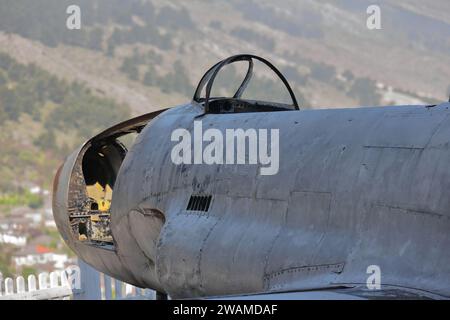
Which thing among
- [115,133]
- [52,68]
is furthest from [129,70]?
[115,133]

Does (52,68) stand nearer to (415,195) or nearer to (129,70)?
(129,70)

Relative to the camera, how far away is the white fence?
19469 mm

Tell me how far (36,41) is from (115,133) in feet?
480

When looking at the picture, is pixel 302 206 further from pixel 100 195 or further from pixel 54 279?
pixel 54 279

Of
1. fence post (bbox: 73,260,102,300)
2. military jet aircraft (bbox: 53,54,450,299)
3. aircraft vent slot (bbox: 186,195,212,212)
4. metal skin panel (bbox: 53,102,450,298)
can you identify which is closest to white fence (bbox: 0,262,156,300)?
fence post (bbox: 73,260,102,300)

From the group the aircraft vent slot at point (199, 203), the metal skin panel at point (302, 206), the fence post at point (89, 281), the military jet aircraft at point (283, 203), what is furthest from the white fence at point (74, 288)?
the aircraft vent slot at point (199, 203)

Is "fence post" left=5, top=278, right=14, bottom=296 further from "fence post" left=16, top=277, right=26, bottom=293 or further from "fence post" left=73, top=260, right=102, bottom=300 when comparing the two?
"fence post" left=73, top=260, right=102, bottom=300

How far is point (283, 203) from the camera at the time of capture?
9.42 m

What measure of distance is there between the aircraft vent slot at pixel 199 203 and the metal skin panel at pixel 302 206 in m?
0.06

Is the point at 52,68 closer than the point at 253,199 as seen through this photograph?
No

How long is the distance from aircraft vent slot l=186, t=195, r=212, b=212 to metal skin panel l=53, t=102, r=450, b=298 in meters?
0.06

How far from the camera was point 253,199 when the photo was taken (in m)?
9.87

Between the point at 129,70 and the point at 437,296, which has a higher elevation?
the point at 129,70
